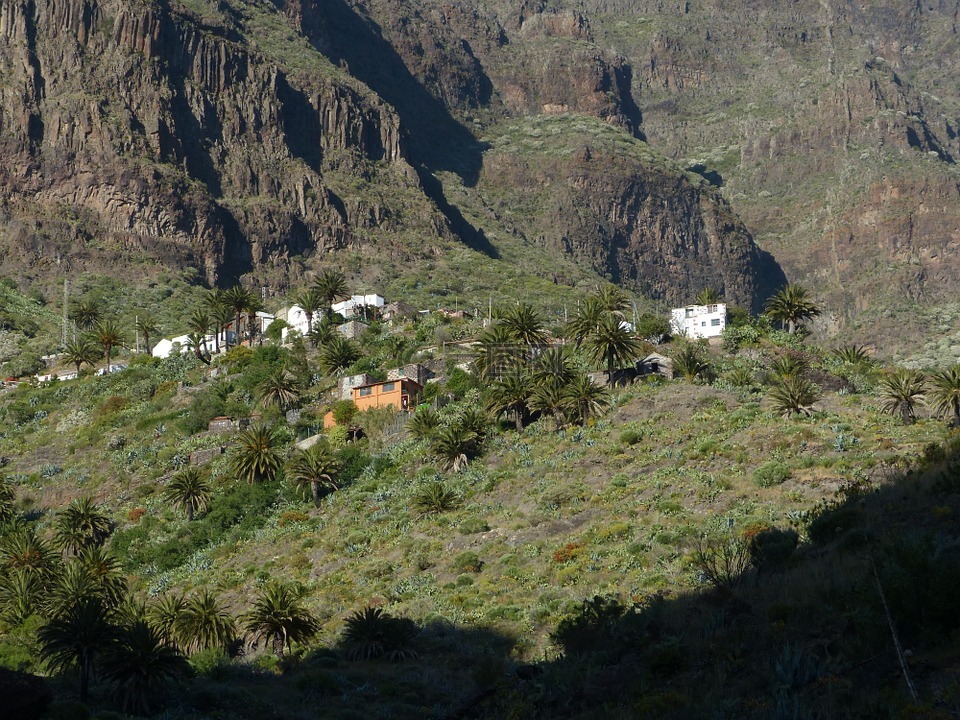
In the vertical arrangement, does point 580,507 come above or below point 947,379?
below

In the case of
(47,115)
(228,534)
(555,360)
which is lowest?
(228,534)

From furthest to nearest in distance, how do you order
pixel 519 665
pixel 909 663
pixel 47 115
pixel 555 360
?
pixel 47 115
pixel 555 360
pixel 519 665
pixel 909 663

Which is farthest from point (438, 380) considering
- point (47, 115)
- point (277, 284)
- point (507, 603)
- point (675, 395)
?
point (47, 115)

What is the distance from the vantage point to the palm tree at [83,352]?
11494 cm

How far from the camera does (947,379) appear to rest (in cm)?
6212

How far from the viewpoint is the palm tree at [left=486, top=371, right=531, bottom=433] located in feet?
249

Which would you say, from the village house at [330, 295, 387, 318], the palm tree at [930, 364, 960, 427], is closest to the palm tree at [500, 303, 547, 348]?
the palm tree at [930, 364, 960, 427]

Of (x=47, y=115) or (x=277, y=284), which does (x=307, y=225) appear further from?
(x=47, y=115)

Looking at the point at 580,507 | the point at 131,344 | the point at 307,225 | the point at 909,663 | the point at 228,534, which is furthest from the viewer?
the point at 307,225

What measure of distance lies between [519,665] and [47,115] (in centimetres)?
17895

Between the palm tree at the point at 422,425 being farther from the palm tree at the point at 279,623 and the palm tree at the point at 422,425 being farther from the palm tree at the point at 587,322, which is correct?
the palm tree at the point at 279,623

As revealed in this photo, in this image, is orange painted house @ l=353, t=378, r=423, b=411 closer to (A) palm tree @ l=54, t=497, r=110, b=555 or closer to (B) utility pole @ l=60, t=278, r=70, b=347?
(A) palm tree @ l=54, t=497, r=110, b=555

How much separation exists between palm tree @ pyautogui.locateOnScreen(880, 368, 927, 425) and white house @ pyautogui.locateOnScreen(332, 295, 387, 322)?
6938cm

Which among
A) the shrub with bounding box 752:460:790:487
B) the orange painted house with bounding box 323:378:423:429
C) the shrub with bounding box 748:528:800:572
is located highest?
the shrub with bounding box 748:528:800:572
